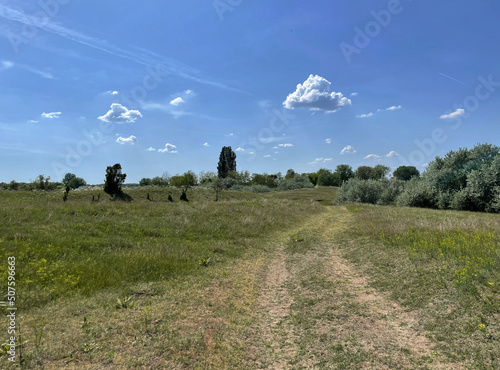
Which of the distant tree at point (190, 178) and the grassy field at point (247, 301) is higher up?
the distant tree at point (190, 178)

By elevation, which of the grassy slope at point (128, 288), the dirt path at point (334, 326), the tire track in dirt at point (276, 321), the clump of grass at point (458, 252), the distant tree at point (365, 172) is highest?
the distant tree at point (365, 172)

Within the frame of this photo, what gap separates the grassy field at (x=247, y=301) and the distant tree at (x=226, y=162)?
112100 mm

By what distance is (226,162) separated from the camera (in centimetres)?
12631

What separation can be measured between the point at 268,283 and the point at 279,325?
278cm

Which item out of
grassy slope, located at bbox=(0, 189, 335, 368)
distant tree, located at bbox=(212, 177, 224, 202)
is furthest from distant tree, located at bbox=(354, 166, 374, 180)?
grassy slope, located at bbox=(0, 189, 335, 368)

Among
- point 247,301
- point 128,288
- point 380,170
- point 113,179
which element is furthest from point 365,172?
point 128,288

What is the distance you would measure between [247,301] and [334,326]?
97.8 inches

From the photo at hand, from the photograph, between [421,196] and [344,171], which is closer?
[421,196]

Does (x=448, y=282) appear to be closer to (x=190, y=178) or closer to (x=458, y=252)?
(x=458, y=252)

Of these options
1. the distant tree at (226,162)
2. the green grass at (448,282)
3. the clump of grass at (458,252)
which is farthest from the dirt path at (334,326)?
the distant tree at (226,162)

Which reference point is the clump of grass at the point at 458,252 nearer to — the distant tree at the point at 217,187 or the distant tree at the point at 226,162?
the distant tree at the point at 217,187

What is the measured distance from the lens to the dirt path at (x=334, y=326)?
4645 mm

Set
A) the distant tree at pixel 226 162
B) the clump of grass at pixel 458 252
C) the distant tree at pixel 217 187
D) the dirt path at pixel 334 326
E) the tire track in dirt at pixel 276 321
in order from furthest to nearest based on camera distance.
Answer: the distant tree at pixel 226 162 < the distant tree at pixel 217 187 < the clump of grass at pixel 458 252 < the tire track in dirt at pixel 276 321 < the dirt path at pixel 334 326

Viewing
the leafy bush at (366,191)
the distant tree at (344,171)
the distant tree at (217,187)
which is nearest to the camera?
the distant tree at (217,187)
